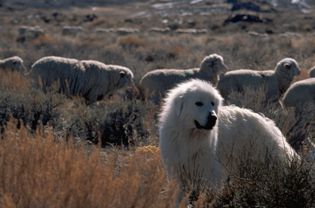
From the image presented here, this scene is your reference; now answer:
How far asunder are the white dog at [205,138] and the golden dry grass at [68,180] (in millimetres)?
1577

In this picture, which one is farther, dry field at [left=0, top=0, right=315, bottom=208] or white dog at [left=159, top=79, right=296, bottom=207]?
white dog at [left=159, top=79, right=296, bottom=207]

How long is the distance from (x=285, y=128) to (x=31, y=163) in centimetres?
588

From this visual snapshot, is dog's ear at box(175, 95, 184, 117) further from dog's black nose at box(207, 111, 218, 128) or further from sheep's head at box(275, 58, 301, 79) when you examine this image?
sheep's head at box(275, 58, 301, 79)

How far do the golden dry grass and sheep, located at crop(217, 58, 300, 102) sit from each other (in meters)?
10.7

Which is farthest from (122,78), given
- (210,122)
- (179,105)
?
(210,122)

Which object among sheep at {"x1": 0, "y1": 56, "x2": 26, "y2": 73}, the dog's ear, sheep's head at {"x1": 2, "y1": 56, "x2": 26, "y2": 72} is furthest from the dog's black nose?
sheep's head at {"x1": 2, "y1": 56, "x2": 26, "y2": 72}

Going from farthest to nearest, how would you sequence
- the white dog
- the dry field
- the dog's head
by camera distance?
the dog's head → the white dog → the dry field

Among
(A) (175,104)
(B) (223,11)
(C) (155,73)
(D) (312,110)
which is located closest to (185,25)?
(B) (223,11)

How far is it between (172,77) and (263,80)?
239 cm

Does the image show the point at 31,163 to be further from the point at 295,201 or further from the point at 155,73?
the point at 155,73

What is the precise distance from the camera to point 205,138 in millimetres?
7398

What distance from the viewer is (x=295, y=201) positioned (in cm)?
602

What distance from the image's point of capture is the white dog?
23.4 feet

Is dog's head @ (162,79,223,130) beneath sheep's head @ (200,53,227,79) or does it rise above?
above
